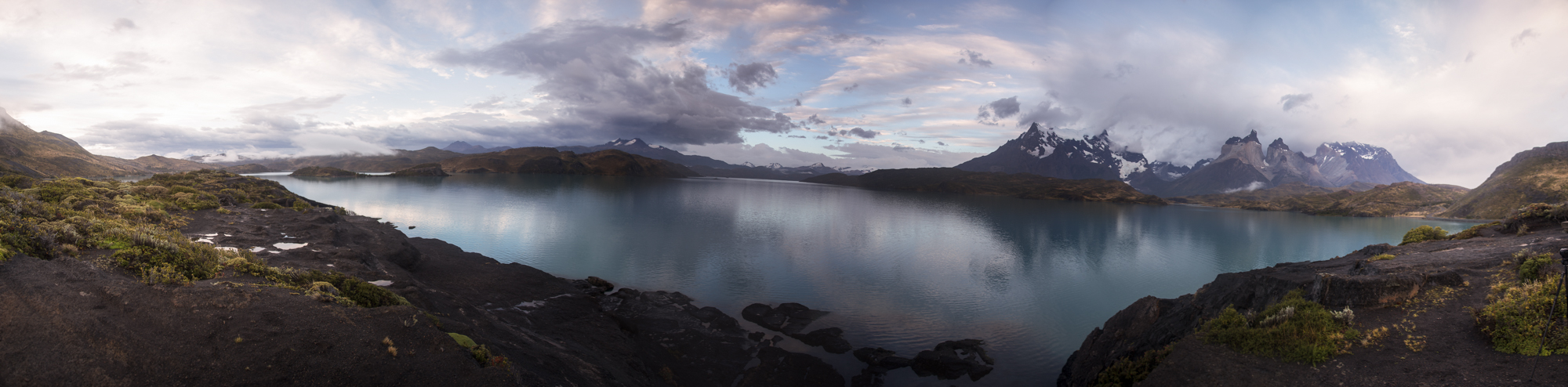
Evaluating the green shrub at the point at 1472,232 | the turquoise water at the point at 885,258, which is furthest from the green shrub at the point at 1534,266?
the turquoise water at the point at 885,258

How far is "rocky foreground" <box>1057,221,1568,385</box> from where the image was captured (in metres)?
10.1

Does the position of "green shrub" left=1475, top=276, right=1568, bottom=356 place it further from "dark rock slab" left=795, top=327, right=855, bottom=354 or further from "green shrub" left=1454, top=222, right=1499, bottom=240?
"dark rock slab" left=795, top=327, right=855, bottom=354

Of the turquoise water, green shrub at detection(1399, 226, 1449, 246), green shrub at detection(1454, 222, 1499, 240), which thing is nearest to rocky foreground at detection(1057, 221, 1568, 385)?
green shrub at detection(1454, 222, 1499, 240)

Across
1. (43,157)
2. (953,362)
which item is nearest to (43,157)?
(43,157)

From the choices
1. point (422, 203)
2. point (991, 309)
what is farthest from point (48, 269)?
point (422, 203)

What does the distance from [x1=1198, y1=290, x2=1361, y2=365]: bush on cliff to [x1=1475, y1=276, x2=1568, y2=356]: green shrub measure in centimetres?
204

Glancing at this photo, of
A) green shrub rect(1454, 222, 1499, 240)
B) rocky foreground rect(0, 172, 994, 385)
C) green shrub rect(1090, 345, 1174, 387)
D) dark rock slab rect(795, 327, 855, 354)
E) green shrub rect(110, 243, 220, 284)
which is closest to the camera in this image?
rocky foreground rect(0, 172, 994, 385)

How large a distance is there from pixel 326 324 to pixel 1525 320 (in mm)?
25483

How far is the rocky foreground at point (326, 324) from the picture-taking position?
827 centimetres

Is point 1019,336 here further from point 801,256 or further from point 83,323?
point 83,323

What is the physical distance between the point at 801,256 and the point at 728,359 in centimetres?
2393

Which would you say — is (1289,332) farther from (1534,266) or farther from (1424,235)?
(1424,235)

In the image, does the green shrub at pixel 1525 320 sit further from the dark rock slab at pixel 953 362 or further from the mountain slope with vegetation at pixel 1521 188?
the mountain slope with vegetation at pixel 1521 188

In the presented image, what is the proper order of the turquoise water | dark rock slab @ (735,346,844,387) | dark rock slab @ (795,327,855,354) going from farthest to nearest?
the turquoise water → dark rock slab @ (795,327,855,354) → dark rock slab @ (735,346,844,387)
